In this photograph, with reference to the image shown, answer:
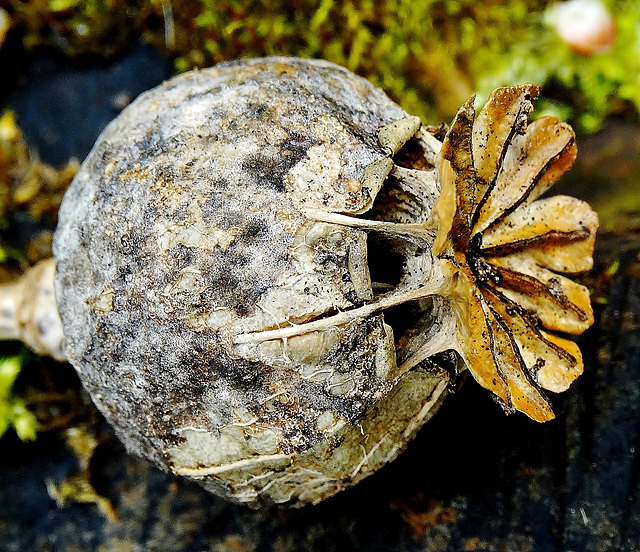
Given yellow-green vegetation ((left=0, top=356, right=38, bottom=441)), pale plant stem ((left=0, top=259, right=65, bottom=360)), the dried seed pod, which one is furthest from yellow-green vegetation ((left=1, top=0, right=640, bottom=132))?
yellow-green vegetation ((left=0, top=356, right=38, bottom=441))

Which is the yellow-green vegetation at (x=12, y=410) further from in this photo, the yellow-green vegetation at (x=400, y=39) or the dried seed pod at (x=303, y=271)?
the yellow-green vegetation at (x=400, y=39)

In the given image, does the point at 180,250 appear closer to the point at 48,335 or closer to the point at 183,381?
the point at 183,381

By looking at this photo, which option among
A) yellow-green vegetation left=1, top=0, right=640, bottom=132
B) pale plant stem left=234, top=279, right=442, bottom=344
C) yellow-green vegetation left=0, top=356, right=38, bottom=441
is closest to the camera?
pale plant stem left=234, top=279, right=442, bottom=344

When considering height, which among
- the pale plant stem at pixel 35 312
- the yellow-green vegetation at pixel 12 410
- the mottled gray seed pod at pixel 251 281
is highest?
the mottled gray seed pod at pixel 251 281

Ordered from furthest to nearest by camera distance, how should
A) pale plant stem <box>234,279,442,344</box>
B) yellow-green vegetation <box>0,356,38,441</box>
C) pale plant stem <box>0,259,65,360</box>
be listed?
1. yellow-green vegetation <box>0,356,38,441</box>
2. pale plant stem <box>0,259,65,360</box>
3. pale plant stem <box>234,279,442,344</box>

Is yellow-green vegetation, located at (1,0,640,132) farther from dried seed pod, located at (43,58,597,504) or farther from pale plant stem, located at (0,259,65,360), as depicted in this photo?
pale plant stem, located at (0,259,65,360)

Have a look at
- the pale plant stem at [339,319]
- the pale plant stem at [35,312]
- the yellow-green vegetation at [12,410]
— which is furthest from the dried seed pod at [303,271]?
the yellow-green vegetation at [12,410]
